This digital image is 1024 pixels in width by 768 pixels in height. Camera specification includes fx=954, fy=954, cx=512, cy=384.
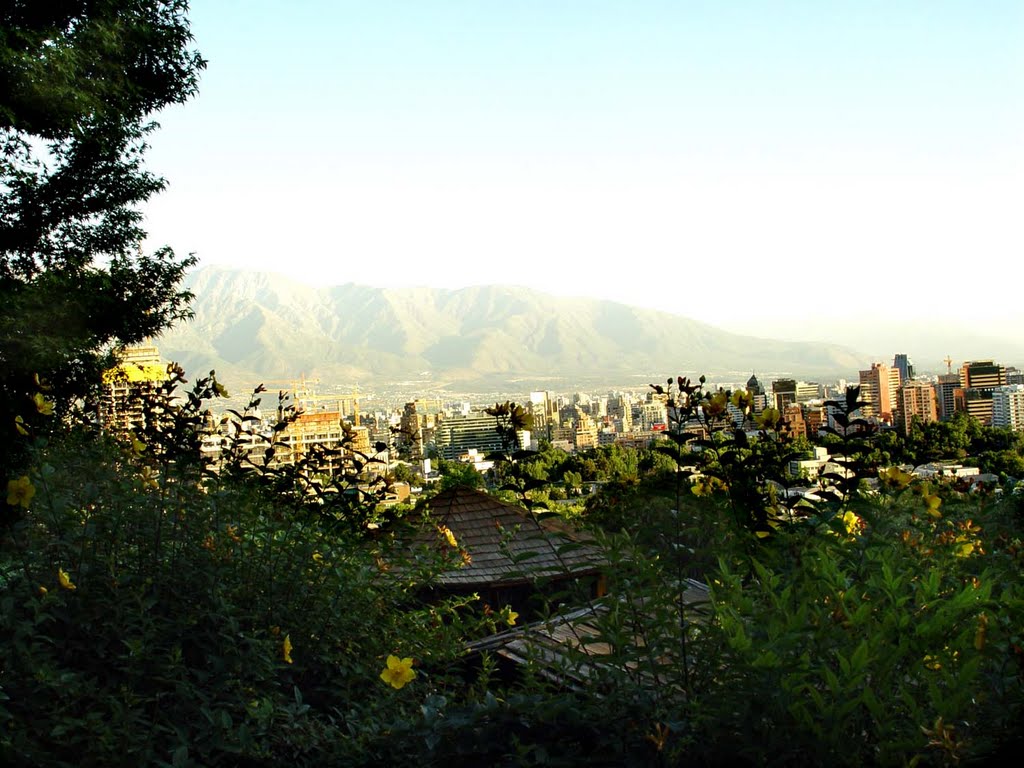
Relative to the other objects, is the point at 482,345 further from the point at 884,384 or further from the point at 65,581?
the point at 65,581

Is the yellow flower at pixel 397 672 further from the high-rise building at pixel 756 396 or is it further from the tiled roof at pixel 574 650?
the high-rise building at pixel 756 396

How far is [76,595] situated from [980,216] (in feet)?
26.6

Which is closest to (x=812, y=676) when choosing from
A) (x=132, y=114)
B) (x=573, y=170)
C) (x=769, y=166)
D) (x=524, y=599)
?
(x=524, y=599)

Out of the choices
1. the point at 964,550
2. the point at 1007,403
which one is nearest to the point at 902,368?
the point at 1007,403

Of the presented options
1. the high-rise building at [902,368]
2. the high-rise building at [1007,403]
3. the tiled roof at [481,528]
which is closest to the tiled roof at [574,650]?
the tiled roof at [481,528]

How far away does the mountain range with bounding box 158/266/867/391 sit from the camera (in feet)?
251

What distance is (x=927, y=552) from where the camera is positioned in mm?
1790

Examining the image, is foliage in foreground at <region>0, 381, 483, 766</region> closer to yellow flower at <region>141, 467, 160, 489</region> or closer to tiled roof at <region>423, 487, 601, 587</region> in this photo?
yellow flower at <region>141, 467, 160, 489</region>

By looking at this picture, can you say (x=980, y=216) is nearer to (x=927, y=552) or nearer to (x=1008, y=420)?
(x=927, y=552)

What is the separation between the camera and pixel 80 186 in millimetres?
5266

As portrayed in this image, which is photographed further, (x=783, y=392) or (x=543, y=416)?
(x=543, y=416)

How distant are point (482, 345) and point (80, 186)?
124m

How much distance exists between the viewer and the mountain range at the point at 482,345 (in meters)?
76.4

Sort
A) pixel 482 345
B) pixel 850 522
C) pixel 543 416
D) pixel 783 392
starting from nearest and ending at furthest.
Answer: pixel 850 522, pixel 783 392, pixel 543 416, pixel 482 345
